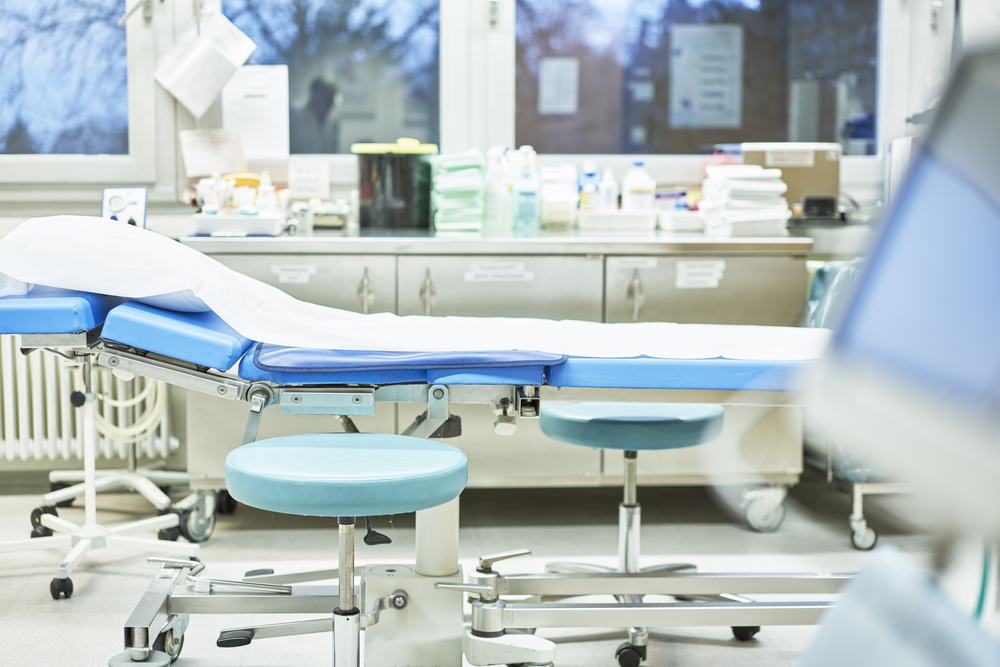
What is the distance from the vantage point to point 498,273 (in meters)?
2.62

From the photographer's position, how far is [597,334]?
1.77m

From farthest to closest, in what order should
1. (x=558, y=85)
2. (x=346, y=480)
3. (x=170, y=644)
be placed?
(x=558, y=85) → (x=170, y=644) → (x=346, y=480)

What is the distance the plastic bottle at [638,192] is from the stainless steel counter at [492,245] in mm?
362

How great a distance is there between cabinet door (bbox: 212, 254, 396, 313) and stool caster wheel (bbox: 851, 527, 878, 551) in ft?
5.02

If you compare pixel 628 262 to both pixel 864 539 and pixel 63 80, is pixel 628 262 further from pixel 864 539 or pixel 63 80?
pixel 63 80

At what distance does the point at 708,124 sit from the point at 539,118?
0.65 m

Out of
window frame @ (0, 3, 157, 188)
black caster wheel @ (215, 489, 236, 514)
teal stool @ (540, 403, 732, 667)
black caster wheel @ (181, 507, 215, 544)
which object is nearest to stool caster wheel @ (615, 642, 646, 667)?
teal stool @ (540, 403, 732, 667)

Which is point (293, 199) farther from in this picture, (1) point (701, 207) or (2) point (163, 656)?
(2) point (163, 656)

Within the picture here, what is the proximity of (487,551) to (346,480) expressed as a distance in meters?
1.35

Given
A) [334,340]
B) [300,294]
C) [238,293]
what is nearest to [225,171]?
[300,294]

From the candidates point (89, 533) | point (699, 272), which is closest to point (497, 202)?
point (699, 272)

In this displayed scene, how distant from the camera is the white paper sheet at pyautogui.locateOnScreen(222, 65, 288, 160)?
10.3ft

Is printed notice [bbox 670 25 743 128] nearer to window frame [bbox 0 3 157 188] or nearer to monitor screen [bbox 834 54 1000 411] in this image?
window frame [bbox 0 3 157 188]

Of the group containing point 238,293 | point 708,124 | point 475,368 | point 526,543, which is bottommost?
point 526,543
